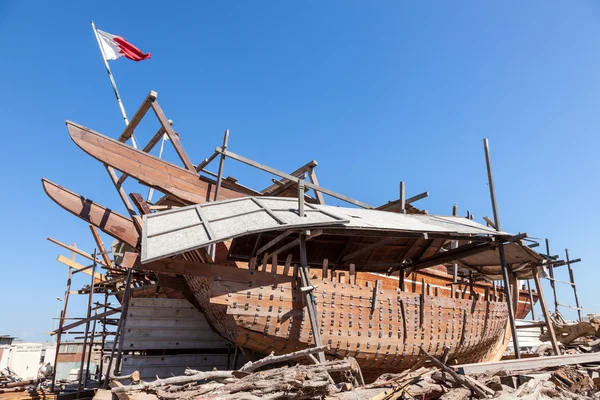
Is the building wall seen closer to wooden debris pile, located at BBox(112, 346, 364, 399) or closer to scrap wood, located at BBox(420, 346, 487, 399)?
wooden debris pile, located at BBox(112, 346, 364, 399)

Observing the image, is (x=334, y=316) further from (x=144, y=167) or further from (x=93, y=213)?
(x=93, y=213)

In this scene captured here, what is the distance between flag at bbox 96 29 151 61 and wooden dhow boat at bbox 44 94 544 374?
5.27m

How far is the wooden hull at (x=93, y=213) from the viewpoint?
28.1ft

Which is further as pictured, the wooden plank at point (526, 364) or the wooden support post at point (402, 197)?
the wooden support post at point (402, 197)

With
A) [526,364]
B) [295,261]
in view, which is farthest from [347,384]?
[295,261]

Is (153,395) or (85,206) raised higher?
(85,206)

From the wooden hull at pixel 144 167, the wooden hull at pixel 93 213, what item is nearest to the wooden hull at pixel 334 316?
the wooden hull at pixel 93 213

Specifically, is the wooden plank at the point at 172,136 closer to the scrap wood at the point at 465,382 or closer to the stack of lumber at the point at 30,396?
the scrap wood at the point at 465,382

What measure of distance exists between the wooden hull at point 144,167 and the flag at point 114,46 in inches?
241

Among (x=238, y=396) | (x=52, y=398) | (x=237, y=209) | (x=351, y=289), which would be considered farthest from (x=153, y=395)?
(x=52, y=398)

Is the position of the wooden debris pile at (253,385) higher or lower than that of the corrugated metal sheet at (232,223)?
lower

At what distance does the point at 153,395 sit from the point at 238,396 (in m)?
1.14

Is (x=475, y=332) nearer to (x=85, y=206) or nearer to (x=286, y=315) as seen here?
(x=286, y=315)

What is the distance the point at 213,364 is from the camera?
10336 millimetres
